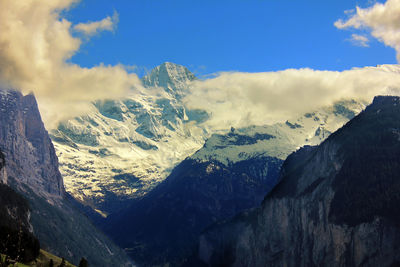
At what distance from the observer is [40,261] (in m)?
187

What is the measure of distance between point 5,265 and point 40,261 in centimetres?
12611

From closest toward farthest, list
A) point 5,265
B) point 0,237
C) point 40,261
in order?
1. point 5,265
2. point 0,237
3. point 40,261

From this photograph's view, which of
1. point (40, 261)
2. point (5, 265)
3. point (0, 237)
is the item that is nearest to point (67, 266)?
point (40, 261)

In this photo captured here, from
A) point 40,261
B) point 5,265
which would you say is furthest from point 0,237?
point 5,265

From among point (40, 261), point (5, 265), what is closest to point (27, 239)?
point (40, 261)

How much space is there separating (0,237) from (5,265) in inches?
4435

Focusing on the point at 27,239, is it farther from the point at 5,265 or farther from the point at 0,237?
the point at 5,265

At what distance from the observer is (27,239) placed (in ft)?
627

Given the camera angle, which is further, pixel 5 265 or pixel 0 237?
pixel 0 237

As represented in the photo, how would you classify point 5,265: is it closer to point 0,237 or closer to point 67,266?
point 0,237

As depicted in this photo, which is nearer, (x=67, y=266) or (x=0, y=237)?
(x=0, y=237)

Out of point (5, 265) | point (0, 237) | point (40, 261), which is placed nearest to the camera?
point (5, 265)

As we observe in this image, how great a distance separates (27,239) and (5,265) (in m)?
131

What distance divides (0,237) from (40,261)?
19.5 m
